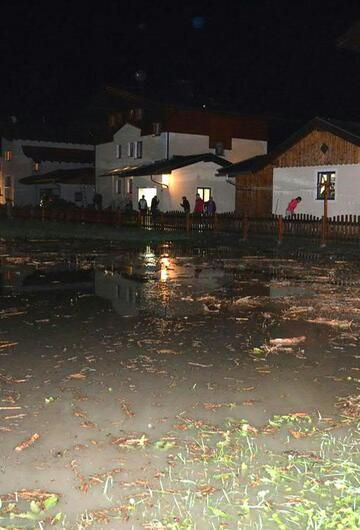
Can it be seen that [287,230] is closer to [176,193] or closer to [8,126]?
[176,193]

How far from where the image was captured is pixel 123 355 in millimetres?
6941

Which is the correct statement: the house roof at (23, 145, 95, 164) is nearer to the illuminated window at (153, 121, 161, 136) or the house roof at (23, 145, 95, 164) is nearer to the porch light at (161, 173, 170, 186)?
the illuminated window at (153, 121, 161, 136)

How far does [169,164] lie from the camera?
39312 mm

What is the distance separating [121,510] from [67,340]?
431 centimetres

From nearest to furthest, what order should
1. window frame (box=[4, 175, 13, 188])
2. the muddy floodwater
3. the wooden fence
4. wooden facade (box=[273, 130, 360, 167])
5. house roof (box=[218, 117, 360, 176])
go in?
the muddy floodwater
the wooden fence
house roof (box=[218, 117, 360, 176])
wooden facade (box=[273, 130, 360, 167])
window frame (box=[4, 175, 13, 188])

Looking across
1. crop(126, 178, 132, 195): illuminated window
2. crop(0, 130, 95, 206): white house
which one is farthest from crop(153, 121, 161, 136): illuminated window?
crop(0, 130, 95, 206): white house

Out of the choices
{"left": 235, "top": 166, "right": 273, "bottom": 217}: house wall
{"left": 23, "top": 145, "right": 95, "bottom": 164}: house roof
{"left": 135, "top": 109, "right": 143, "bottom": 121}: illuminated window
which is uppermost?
{"left": 135, "top": 109, "right": 143, "bottom": 121}: illuminated window

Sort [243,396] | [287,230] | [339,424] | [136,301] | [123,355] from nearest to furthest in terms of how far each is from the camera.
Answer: [339,424], [243,396], [123,355], [136,301], [287,230]

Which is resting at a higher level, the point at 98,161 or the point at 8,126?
the point at 8,126

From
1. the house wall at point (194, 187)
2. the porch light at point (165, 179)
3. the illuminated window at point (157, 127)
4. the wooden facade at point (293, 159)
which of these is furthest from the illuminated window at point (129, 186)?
the wooden facade at point (293, 159)

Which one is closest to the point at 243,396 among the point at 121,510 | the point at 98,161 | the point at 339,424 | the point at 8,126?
the point at 339,424

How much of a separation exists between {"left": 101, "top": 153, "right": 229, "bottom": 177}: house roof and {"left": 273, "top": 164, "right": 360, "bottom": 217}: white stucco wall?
755 cm

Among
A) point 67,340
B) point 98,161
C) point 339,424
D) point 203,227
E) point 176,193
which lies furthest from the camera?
point 98,161

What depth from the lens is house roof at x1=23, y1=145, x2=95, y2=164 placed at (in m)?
56.3
